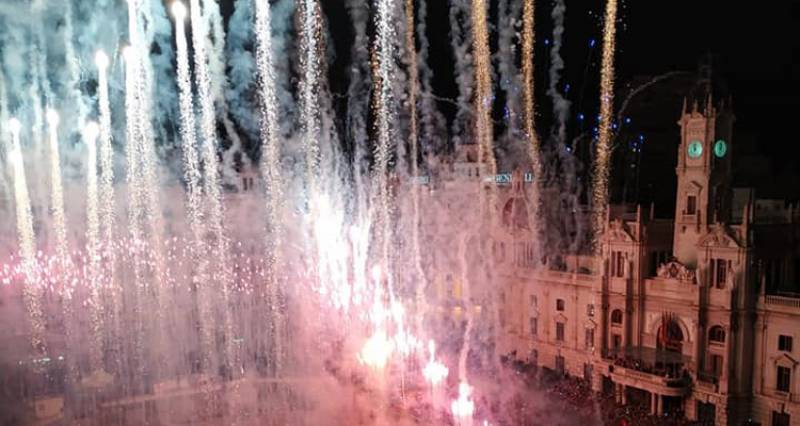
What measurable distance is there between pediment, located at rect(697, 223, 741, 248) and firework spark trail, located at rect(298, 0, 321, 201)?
19740 mm

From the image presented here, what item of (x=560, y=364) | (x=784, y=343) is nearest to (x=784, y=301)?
(x=784, y=343)

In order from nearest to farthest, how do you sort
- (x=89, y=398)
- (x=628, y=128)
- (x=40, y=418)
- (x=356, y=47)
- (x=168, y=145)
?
(x=40, y=418)
(x=89, y=398)
(x=356, y=47)
(x=628, y=128)
(x=168, y=145)

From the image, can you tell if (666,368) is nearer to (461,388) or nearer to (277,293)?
(461,388)

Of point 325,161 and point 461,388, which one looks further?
point 325,161

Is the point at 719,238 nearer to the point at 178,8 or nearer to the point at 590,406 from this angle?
the point at 590,406

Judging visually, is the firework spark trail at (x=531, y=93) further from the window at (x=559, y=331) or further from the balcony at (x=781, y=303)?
the balcony at (x=781, y=303)

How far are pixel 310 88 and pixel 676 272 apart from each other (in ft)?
70.4

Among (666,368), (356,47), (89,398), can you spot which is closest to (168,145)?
(356,47)

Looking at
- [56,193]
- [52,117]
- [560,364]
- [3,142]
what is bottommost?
[560,364]

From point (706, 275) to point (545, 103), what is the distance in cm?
2185

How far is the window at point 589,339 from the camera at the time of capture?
37.5 m

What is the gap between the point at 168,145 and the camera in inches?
2127

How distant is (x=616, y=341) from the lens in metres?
36.3

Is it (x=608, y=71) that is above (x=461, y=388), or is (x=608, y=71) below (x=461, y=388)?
above
